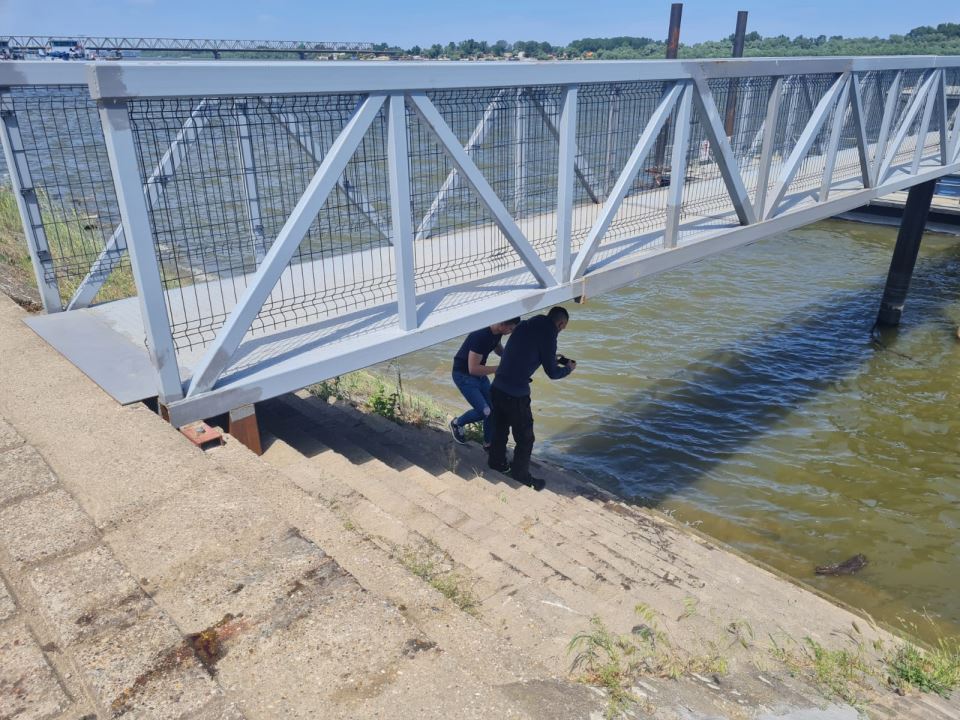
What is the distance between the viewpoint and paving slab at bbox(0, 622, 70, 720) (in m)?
2.12

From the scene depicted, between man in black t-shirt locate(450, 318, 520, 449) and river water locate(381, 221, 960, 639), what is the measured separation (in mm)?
1873

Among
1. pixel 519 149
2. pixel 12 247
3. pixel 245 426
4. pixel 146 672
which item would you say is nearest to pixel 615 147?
pixel 519 149

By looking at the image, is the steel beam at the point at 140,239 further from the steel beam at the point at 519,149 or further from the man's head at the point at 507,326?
the steel beam at the point at 519,149

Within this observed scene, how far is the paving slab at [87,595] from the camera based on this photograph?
2.43 metres

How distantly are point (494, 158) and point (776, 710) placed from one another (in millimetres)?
4150

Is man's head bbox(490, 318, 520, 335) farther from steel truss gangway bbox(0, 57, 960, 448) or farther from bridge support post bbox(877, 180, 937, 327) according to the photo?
bridge support post bbox(877, 180, 937, 327)

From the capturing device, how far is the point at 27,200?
524 centimetres

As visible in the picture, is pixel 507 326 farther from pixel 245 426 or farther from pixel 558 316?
pixel 245 426

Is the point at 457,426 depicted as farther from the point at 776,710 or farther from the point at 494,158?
the point at 776,710

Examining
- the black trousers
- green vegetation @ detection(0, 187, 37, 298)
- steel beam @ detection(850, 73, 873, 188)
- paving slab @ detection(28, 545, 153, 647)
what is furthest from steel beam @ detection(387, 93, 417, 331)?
steel beam @ detection(850, 73, 873, 188)

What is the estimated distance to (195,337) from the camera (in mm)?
4613

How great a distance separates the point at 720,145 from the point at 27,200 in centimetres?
555

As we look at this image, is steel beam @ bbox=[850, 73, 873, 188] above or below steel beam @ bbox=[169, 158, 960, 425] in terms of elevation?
above

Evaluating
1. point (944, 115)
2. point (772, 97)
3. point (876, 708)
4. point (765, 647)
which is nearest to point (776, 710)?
point (876, 708)
